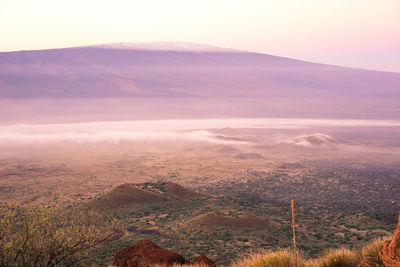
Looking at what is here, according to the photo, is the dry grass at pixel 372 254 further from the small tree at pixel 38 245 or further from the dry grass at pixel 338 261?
the small tree at pixel 38 245

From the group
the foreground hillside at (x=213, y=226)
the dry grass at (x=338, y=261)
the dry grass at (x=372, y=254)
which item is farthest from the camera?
the foreground hillside at (x=213, y=226)

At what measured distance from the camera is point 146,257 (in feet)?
53.4

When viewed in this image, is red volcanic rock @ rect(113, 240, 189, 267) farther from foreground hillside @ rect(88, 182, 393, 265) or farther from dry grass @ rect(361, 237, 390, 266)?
foreground hillside @ rect(88, 182, 393, 265)

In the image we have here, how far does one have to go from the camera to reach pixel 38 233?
15.3 m

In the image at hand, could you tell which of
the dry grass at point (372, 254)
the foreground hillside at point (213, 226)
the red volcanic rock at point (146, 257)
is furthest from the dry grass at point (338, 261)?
the foreground hillside at point (213, 226)

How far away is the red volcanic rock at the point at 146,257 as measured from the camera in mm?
15655

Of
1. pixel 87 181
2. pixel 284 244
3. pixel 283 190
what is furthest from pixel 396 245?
pixel 87 181

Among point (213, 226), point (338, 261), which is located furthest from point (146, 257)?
point (213, 226)

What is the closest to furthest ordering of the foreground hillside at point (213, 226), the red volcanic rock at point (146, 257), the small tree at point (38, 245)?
the small tree at point (38, 245) → the red volcanic rock at point (146, 257) → the foreground hillside at point (213, 226)

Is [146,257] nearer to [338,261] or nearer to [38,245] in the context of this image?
[38,245]

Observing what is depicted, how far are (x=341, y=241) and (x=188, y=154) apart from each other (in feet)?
419

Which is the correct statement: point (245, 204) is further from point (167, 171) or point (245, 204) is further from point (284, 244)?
point (167, 171)

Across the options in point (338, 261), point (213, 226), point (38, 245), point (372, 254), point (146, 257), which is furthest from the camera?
point (213, 226)

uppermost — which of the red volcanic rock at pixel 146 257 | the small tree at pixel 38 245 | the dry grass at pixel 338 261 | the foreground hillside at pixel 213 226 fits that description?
the dry grass at pixel 338 261
